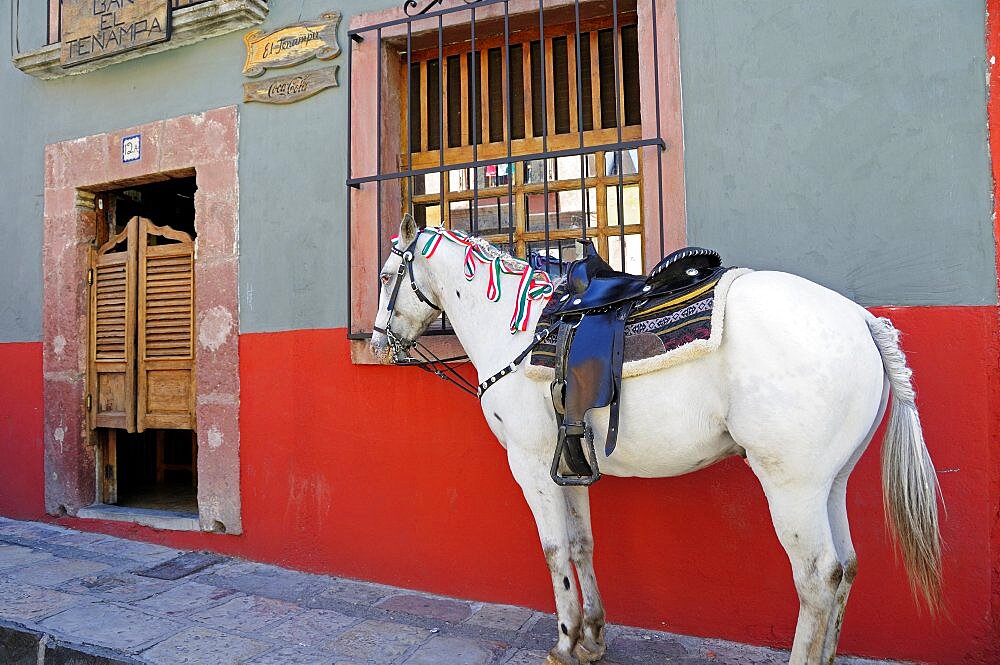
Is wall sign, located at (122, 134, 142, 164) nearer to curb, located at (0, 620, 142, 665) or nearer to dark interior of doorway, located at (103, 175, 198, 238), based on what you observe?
dark interior of doorway, located at (103, 175, 198, 238)

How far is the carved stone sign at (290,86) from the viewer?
14.0 feet

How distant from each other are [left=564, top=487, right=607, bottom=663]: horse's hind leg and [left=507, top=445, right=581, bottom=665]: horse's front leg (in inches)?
4.9

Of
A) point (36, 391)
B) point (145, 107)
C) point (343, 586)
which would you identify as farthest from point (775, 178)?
point (36, 391)

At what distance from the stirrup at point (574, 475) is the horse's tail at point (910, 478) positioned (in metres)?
1.06

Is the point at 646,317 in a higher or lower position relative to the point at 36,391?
higher

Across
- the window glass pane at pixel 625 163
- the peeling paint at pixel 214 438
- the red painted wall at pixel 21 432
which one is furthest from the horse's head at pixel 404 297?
the red painted wall at pixel 21 432

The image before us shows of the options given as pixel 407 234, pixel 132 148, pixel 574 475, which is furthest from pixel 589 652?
pixel 132 148

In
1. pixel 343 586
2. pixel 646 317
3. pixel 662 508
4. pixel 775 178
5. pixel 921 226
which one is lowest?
pixel 343 586

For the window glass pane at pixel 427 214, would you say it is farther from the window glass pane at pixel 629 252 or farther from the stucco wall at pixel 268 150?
the window glass pane at pixel 629 252

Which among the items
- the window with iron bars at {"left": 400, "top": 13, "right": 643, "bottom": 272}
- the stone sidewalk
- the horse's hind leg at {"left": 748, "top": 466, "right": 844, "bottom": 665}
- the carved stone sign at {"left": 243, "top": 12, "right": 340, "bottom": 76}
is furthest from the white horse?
the carved stone sign at {"left": 243, "top": 12, "right": 340, "bottom": 76}

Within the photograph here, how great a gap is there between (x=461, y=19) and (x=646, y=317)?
245 centimetres

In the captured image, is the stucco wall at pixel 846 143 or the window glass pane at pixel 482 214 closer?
the stucco wall at pixel 846 143

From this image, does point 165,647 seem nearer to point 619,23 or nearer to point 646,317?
point 646,317

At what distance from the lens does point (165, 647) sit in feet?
10.3
